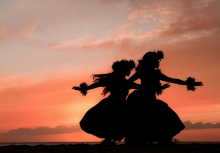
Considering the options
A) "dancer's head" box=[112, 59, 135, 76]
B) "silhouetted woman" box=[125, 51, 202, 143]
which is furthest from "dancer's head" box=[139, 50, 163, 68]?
"dancer's head" box=[112, 59, 135, 76]

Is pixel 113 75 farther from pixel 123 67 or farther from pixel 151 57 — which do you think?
pixel 151 57

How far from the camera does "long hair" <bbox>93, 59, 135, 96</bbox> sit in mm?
9453

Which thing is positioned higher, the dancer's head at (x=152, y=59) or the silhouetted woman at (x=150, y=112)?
the dancer's head at (x=152, y=59)

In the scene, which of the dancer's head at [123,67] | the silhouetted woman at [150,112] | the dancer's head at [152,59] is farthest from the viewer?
the dancer's head at [123,67]

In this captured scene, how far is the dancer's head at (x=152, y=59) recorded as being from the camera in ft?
29.4

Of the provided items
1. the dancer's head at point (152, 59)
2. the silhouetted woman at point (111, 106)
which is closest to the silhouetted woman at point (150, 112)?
the dancer's head at point (152, 59)

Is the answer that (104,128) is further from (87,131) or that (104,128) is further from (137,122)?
(137,122)

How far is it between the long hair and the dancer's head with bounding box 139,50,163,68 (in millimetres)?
556

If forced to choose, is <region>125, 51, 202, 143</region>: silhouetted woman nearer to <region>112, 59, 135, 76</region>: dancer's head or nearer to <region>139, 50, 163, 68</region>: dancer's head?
<region>139, 50, 163, 68</region>: dancer's head

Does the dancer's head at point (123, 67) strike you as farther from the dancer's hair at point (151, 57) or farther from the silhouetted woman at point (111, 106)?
the dancer's hair at point (151, 57)

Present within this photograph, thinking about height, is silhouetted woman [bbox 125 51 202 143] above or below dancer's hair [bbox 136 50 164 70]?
below

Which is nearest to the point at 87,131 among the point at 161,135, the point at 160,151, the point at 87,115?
the point at 87,115

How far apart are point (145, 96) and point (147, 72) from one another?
85cm

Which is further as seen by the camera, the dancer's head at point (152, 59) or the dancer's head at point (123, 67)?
the dancer's head at point (123, 67)
